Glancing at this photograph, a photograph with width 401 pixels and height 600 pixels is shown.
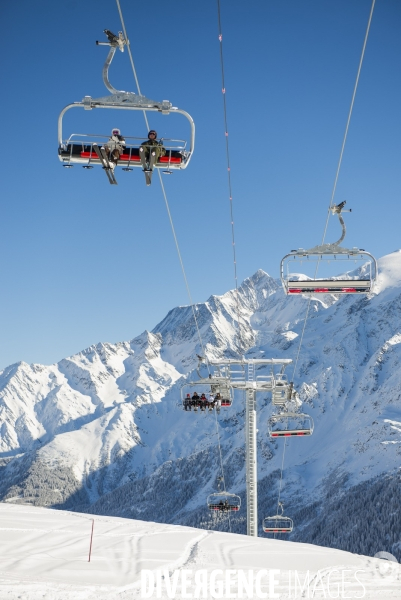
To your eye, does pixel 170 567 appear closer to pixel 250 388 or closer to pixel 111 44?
pixel 111 44

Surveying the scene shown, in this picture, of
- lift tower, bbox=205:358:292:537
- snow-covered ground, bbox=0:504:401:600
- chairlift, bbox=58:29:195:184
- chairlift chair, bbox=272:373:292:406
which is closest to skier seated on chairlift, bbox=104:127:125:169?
chairlift, bbox=58:29:195:184

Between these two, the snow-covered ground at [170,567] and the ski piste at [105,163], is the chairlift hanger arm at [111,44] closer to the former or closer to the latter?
the ski piste at [105,163]

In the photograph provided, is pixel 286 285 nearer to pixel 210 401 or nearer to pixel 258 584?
pixel 258 584

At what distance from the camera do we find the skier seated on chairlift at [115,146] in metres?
12.3

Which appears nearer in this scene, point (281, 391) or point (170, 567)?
point (170, 567)

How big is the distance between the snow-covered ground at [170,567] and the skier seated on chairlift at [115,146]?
9.11m

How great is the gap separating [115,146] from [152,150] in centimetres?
70

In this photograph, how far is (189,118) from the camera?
1181 centimetres

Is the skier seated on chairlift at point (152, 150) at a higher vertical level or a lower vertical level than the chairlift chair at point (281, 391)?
higher

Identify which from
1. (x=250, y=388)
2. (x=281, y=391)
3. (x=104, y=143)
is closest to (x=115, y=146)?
(x=104, y=143)

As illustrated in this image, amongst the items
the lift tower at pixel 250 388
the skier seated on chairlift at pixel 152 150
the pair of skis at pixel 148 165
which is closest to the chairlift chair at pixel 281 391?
the lift tower at pixel 250 388

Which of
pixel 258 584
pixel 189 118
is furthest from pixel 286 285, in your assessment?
pixel 258 584

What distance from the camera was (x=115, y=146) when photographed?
1238 cm

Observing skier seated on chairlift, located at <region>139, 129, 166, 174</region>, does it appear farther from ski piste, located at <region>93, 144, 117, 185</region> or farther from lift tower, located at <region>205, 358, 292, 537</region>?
lift tower, located at <region>205, 358, 292, 537</region>
